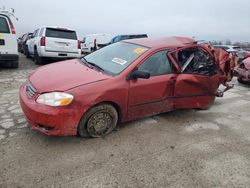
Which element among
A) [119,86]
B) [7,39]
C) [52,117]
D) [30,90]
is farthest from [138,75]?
[7,39]

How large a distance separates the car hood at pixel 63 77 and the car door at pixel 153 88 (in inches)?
23.5

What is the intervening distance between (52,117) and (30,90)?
683 mm

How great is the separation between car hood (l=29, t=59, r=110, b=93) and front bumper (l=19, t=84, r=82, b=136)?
A: 256mm

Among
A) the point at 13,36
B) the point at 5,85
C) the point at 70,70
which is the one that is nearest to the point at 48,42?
the point at 13,36

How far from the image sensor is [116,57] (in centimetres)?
424

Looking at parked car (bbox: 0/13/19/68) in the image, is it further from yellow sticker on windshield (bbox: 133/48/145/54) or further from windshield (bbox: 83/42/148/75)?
yellow sticker on windshield (bbox: 133/48/145/54)

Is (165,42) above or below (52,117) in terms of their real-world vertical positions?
above

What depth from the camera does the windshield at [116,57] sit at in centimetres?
391

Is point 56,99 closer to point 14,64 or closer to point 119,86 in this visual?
point 119,86

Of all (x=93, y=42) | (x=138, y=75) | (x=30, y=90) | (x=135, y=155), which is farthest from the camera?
(x=93, y=42)

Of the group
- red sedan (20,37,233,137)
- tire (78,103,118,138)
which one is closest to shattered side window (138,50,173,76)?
red sedan (20,37,233,137)

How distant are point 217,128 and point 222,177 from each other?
160 cm

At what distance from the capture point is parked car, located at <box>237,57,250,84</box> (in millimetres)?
7905

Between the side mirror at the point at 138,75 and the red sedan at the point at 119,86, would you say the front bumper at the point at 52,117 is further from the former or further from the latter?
the side mirror at the point at 138,75
